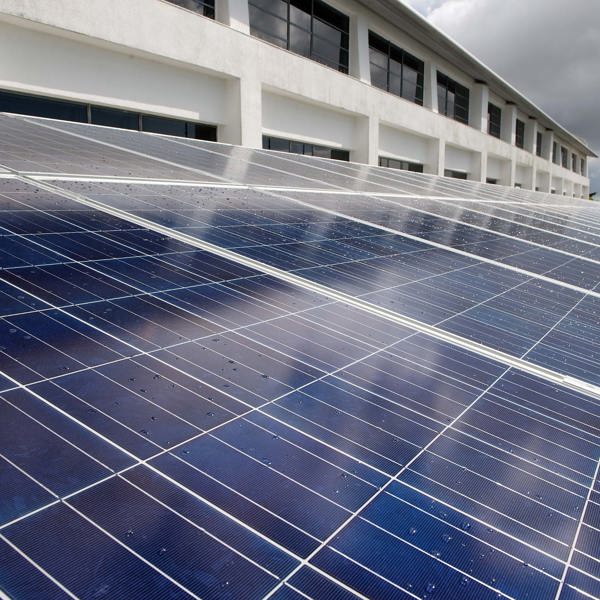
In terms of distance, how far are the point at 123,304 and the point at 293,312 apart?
4.74 ft

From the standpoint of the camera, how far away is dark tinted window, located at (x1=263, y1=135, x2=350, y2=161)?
26.3 m

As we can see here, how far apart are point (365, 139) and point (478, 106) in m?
21.1

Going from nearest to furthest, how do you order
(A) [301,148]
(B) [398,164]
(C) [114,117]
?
1. (C) [114,117]
2. (A) [301,148]
3. (B) [398,164]

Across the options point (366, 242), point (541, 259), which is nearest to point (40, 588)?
point (366, 242)

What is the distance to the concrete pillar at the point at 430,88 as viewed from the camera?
3928cm

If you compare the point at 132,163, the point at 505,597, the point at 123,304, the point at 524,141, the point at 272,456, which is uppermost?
the point at 524,141

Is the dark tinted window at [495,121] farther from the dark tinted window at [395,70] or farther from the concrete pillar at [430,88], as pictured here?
the dark tinted window at [395,70]

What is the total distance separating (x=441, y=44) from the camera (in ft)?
123

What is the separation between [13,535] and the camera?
6.63ft

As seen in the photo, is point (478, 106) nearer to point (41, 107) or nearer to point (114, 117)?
point (114, 117)

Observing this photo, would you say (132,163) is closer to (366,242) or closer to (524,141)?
(366,242)

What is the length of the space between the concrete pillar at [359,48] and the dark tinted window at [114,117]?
14.8 m

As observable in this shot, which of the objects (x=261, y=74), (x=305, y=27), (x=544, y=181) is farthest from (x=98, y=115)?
(x=544, y=181)

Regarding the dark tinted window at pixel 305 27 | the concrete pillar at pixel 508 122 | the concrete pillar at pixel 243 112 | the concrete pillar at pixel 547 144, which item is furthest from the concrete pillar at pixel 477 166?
the concrete pillar at pixel 243 112
